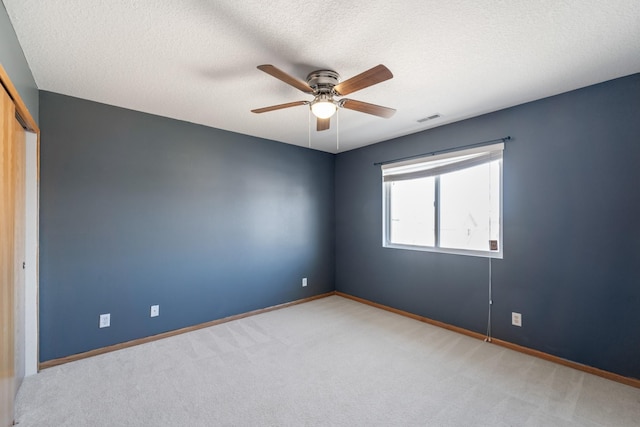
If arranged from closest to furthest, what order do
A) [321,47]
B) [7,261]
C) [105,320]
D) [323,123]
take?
[7,261] < [321,47] < [323,123] < [105,320]

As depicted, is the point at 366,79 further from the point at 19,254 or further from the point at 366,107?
the point at 19,254

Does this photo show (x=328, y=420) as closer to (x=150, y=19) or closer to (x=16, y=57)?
(x=150, y=19)

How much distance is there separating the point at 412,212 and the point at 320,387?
2558mm

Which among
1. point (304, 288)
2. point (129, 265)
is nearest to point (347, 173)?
point (304, 288)

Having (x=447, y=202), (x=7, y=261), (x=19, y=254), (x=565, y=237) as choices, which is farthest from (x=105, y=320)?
(x=565, y=237)

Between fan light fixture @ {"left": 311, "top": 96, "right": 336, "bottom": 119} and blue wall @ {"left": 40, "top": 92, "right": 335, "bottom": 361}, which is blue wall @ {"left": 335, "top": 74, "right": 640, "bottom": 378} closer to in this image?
fan light fixture @ {"left": 311, "top": 96, "right": 336, "bottom": 119}

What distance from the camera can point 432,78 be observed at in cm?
229

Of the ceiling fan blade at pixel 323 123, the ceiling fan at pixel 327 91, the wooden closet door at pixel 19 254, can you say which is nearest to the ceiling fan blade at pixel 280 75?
the ceiling fan at pixel 327 91

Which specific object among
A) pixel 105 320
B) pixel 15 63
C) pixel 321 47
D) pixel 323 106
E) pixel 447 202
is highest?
pixel 321 47

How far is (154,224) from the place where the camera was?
309cm

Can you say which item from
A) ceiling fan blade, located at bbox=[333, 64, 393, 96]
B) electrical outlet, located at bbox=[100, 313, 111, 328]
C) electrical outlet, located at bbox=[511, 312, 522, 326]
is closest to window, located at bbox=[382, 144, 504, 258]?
electrical outlet, located at bbox=[511, 312, 522, 326]

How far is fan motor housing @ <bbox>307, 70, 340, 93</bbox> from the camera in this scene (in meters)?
2.10

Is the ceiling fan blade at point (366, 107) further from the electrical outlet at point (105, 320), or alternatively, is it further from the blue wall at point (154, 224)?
the electrical outlet at point (105, 320)

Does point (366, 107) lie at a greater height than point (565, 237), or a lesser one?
greater
